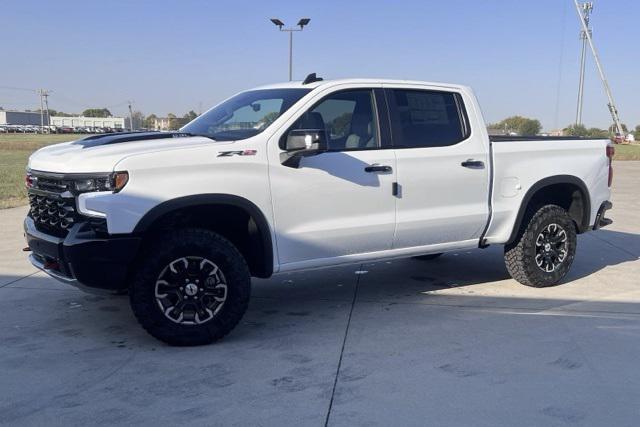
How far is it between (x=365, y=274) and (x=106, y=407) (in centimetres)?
393

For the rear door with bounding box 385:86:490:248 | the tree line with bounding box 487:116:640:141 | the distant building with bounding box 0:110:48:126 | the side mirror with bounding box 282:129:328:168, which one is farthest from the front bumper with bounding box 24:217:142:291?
the distant building with bounding box 0:110:48:126

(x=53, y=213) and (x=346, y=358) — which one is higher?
(x=53, y=213)

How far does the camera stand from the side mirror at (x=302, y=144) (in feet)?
15.1

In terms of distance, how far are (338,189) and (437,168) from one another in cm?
106

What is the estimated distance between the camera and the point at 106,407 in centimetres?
366

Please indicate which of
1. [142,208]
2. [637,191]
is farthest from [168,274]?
[637,191]

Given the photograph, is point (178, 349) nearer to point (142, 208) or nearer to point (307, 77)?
point (142, 208)

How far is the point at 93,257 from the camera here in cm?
425

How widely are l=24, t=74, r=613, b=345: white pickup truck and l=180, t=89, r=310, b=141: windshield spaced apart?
0.02 m

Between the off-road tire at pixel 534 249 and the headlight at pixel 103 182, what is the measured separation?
402 centimetres

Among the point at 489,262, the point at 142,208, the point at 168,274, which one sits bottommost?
the point at 489,262

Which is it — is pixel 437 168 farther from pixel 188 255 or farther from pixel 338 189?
pixel 188 255

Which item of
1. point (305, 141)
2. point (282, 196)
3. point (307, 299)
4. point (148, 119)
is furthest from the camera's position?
point (148, 119)

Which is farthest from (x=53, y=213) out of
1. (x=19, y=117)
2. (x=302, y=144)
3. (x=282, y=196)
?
(x=19, y=117)
